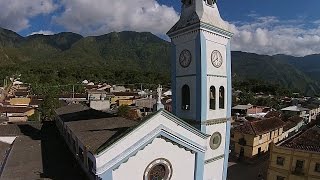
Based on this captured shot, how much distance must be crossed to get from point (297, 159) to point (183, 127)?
17478 millimetres

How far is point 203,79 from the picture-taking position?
16484mm

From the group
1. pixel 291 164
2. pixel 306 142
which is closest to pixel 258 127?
pixel 306 142

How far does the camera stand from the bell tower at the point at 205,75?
54.3ft

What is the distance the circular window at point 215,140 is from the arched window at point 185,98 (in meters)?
2.13

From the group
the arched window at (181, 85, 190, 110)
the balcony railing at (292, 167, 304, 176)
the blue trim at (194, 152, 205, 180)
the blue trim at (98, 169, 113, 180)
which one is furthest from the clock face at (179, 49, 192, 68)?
the balcony railing at (292, 167, 304, 176)

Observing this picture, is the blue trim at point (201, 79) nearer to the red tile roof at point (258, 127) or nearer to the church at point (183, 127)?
the church at point (183, 127)

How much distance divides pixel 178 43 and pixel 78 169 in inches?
345

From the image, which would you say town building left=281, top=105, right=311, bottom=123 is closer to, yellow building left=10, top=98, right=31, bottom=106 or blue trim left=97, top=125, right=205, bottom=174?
yellow building left=10, top=98, right=31, bottom=106

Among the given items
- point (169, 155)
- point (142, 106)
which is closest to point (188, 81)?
point (169, 155)

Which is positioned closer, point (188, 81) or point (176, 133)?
point (176, 133)

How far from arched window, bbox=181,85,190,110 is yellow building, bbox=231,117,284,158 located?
75.3 ft

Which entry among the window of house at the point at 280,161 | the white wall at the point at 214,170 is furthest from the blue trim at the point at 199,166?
the window of house at the point at 280,161

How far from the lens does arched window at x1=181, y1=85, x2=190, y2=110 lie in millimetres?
17688

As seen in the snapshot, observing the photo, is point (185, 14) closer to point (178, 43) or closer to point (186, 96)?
point (178, 43)
